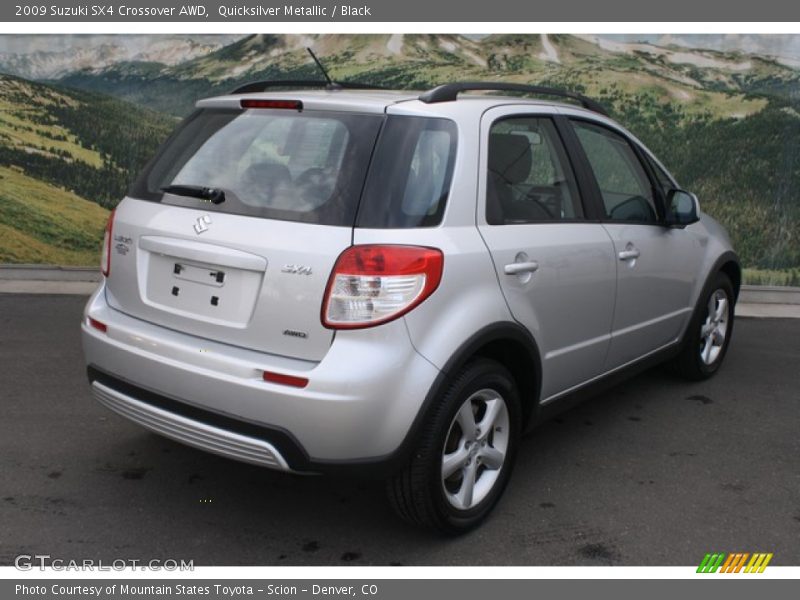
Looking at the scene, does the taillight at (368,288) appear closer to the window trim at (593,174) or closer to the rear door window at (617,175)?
the window trim at (593,174)

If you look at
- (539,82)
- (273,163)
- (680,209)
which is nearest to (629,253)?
(680,209)

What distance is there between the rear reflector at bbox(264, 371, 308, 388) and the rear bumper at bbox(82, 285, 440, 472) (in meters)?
0.02

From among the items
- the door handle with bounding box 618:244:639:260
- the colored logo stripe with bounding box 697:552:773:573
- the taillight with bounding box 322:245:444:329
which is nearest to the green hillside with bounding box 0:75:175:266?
the door handle with bounding box 618:244:639:260

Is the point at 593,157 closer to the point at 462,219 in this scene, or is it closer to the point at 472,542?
the point at 462,219

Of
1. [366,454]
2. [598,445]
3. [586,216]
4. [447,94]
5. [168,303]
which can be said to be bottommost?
[598,445]

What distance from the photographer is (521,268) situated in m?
3.30

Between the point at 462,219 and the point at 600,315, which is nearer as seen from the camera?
the point at 462,219

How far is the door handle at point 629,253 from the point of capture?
13.1 feet

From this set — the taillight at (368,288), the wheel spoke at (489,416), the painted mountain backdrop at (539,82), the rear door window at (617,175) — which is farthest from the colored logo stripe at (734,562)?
the painted mountain backdrop at (539,82)

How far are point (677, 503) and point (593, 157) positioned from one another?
1732mm

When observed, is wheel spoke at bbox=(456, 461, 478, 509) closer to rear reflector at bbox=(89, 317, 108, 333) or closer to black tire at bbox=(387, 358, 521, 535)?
black tire at bbox=(387, 358, 521, 535)

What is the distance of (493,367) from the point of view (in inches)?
127

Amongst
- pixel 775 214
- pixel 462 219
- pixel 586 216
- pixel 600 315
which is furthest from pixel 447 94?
pixel 775 214

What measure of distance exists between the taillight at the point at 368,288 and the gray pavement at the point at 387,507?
0.61 metres
